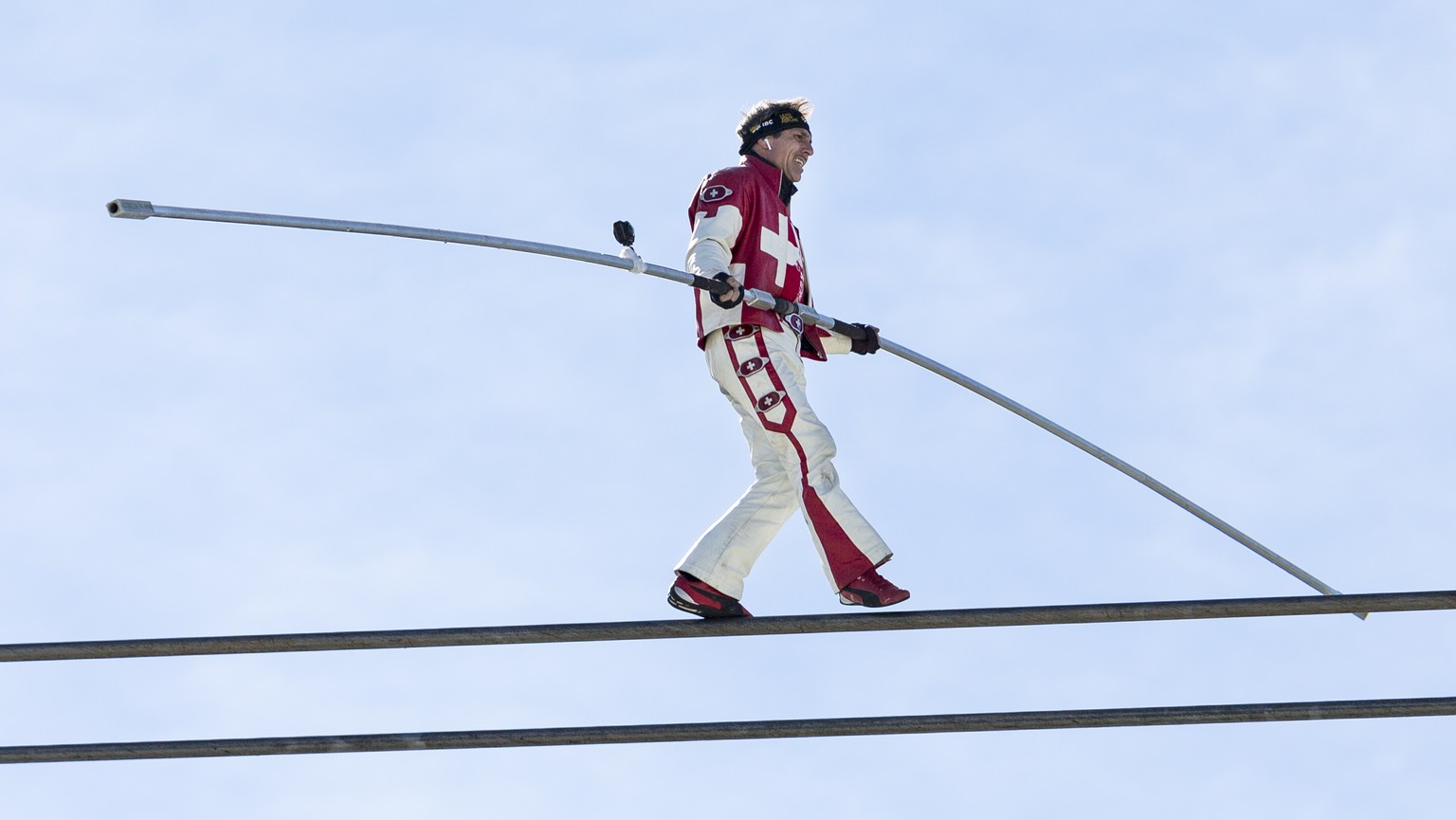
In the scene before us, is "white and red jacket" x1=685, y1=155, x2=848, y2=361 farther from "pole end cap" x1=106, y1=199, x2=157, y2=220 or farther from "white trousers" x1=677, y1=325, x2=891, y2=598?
"pole end cap" x1=106, y1=199, x2=157, y2=220

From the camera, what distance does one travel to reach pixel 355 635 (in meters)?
6.64

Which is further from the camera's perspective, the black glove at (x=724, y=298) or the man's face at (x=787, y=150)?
the man's face at (x=787, y=150)

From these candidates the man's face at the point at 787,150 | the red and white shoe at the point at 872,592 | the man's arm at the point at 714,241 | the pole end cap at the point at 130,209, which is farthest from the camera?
the man's face at the point at 787,150

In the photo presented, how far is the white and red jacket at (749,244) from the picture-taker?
25.5ft

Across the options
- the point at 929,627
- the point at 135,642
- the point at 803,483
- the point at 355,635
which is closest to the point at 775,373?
the point at 803,483

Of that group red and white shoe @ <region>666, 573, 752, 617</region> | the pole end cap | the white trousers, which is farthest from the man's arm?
the pole end cap

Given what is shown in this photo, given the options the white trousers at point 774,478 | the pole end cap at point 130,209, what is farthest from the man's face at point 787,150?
the pole end cap at point 130,209

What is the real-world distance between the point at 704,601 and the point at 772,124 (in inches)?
76.8

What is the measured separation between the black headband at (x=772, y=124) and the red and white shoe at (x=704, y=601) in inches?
71.1

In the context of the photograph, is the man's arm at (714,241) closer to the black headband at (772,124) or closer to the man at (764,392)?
the man at (764,392)

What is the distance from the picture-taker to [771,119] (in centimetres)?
→ 831

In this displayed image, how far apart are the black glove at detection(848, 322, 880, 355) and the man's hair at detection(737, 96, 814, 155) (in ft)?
2.67

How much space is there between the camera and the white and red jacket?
7.78 m

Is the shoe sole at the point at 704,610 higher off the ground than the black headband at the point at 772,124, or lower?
lower
